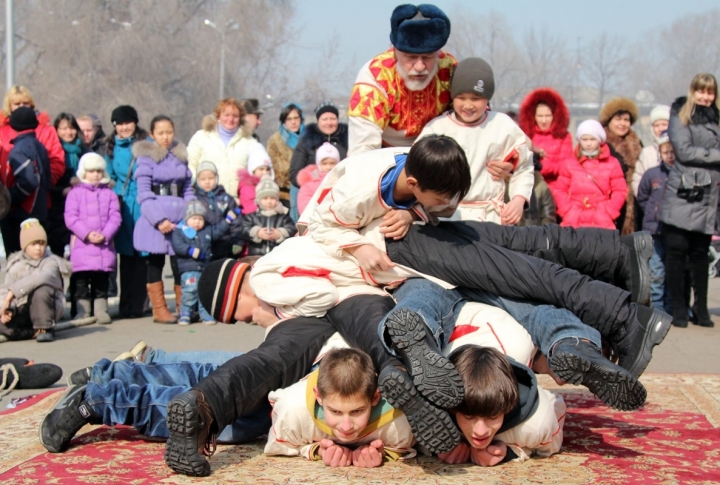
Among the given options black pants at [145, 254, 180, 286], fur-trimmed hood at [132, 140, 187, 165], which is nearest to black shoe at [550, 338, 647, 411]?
black pants at [145, 254, 180, 286]

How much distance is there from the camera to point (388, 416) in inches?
145

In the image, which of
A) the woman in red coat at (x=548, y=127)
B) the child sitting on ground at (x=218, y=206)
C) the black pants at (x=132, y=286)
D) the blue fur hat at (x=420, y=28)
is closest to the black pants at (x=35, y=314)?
the black pants at (x=132, y=286)

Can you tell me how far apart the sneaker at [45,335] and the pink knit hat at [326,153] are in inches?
113

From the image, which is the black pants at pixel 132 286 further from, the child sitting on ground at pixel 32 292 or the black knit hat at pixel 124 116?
the black knit hat at pixel 124 116

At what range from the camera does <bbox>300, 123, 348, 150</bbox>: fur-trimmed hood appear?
932 centimetres

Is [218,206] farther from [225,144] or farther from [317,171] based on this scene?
[225,144]

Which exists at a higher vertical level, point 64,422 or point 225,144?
point 225,144

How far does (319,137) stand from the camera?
30.7ft

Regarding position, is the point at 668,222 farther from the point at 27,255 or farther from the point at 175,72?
the point at 175,72

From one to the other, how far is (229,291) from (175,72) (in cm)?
2657

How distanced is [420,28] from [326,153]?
3.97 meters

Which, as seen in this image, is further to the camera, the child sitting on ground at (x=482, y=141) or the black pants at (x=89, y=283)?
the black pants at (x=89, y=283)

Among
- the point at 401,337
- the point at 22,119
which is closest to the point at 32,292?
the point at 22,119

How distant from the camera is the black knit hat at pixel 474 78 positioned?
4.94 meters
